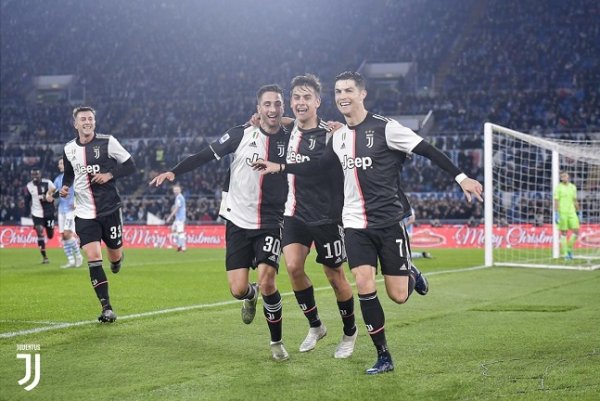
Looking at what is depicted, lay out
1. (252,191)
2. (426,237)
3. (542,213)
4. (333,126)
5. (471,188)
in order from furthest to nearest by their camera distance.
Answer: (542,213)
(426,237)
(252,191)
(333,126)
(471,188)

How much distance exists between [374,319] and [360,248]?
544 millimetres

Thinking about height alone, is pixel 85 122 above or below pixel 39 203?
above

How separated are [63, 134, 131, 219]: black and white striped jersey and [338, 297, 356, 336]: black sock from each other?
3593 millimetres

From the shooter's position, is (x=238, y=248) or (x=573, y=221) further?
(x=573, y=221)

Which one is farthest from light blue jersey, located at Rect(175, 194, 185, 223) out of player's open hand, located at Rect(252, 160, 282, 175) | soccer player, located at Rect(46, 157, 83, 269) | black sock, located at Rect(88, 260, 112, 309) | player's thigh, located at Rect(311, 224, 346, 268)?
player's open hand, located at Rect(252, 160, 282, 175)

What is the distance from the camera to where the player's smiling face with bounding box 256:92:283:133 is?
24.1 ft

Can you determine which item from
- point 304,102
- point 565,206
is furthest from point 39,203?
point 304,102

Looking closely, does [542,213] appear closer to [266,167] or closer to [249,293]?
[249,293]

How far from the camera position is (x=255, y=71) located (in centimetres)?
4638

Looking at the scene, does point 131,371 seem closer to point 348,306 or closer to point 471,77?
point 348,306

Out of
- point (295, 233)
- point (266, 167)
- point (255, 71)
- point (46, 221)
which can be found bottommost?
point (46, 221)

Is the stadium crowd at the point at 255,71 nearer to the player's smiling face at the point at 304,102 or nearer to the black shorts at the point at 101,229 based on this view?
the black shorts at the point at 101,229

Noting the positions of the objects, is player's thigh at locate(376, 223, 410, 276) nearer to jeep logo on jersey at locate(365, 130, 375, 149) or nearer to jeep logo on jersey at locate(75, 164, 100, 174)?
jeep logo on jersey at locate(365, 130, 375, 149)

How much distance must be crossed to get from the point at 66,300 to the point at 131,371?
229 inches
